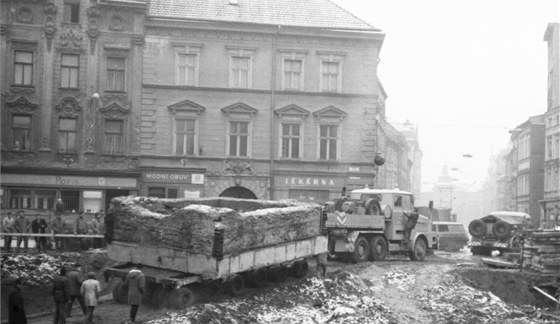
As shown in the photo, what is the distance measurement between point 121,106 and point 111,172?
10.5 feet

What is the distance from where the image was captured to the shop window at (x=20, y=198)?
31906 mm

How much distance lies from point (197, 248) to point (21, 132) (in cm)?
2055

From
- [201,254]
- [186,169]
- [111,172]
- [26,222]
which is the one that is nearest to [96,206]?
[111,172]

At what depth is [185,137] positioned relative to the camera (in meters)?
33.7

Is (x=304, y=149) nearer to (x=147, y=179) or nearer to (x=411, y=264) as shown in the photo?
(x=147, y=179)

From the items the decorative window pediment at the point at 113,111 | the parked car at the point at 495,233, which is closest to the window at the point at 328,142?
the parked car at the point at 495,233

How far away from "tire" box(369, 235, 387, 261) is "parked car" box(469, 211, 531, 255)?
8650 millimetres

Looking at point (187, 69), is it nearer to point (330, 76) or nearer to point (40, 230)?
point (330, 76)

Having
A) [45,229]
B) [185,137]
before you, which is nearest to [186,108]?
[185,137]

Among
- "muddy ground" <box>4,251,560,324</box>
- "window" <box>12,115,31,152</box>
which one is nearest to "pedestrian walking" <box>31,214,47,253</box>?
"muddy ground" <box>4,251,560,324</box>

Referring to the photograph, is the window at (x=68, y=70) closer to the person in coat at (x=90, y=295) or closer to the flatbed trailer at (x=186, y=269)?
the flatbed trailer at (x=186, y=269)

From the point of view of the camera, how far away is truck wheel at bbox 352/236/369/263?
75.2ft

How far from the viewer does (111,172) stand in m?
32.6

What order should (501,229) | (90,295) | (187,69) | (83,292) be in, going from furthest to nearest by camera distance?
1. (187,69)
2. (501,229)
3. (83,292)
4. (90,295)
